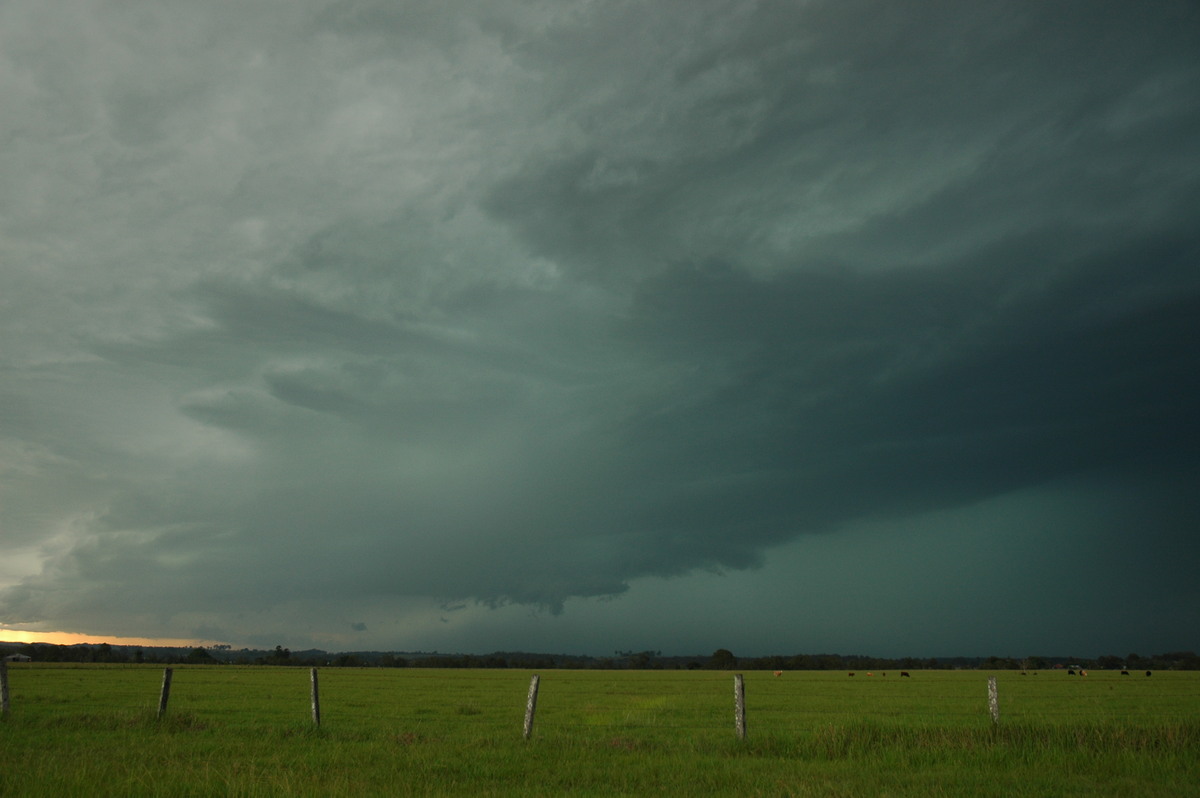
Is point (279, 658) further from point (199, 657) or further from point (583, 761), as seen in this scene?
point (583, 761)

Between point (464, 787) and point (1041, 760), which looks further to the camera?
point (1041, 760)

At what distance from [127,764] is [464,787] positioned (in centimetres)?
625

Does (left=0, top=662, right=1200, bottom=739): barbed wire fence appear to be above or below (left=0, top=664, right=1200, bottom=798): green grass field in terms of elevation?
below

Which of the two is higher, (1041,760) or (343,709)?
(1041,760)

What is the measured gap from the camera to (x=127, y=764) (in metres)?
12.9

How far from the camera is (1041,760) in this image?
48.3ft

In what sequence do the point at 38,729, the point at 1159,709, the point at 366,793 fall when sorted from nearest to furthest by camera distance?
Result: 1. the point at 366,793
2. the point at 38,729
3. the point at 1159,709

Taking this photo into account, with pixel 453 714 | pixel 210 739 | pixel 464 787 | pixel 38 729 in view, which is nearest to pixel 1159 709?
pixel 453 714

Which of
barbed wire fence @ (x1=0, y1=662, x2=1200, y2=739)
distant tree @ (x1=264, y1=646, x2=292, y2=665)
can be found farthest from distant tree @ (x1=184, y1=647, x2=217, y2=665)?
barbed wire fence @ (x1=0, y1=662, x2=1200, y2=739)

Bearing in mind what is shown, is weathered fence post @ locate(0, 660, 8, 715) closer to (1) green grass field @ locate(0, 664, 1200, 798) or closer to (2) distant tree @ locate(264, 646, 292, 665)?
(1) green grass field @ locate(0, 664, 1200, 798)

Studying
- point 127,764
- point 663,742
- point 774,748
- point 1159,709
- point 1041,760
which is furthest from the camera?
point 1159,709

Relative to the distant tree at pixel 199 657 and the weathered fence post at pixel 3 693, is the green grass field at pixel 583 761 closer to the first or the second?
the weathered fence post at pixel 3 693

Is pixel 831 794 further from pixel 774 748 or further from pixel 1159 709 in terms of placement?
pixel 1159 709

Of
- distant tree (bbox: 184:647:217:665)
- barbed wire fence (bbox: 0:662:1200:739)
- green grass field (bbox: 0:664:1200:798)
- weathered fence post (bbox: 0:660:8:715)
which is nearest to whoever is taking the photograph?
green grass field (bbox: 0:664:1200:798)
